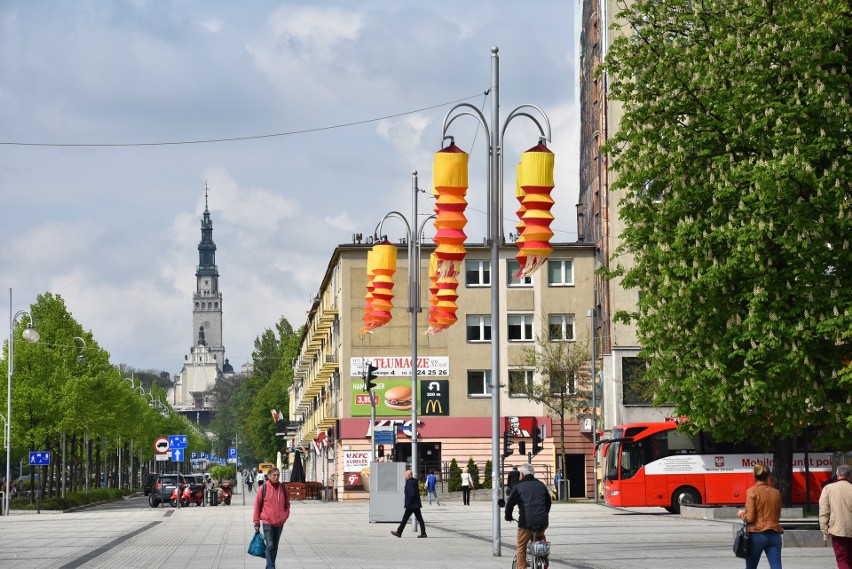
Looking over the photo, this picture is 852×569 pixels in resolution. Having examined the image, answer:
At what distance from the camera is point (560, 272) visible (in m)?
75.0

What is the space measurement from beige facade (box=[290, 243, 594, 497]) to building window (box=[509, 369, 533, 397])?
41 cm

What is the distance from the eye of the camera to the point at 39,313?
232 feet

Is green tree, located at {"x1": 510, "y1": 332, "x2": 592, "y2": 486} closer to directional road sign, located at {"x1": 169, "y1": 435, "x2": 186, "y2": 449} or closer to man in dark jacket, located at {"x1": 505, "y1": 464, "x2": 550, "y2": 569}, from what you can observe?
directional road sign, located at {"x1": 169, "y1": 435, "x2": 186, "y2": 449}

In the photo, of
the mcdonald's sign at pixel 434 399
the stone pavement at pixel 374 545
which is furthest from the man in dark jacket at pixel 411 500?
the mcdonald's sign at pixel 434 399

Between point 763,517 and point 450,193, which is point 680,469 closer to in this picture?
point 450,193

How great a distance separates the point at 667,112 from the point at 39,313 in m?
48.7

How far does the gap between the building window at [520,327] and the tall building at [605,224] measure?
383 cm

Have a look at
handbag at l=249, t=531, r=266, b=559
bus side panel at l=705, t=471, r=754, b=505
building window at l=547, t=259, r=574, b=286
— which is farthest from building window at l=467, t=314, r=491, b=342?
handbag at l=249, t=531, r=266, b=559

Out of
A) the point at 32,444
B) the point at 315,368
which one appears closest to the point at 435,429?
the point at 32,444

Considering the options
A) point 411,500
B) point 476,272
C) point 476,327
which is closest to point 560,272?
point 476,272

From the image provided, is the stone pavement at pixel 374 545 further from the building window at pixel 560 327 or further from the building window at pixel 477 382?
the building window at pixel 477 382

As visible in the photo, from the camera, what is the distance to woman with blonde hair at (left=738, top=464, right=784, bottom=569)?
54.2 feet

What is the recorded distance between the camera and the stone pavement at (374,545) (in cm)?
2381

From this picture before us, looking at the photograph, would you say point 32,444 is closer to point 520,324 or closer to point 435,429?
point 435,429
